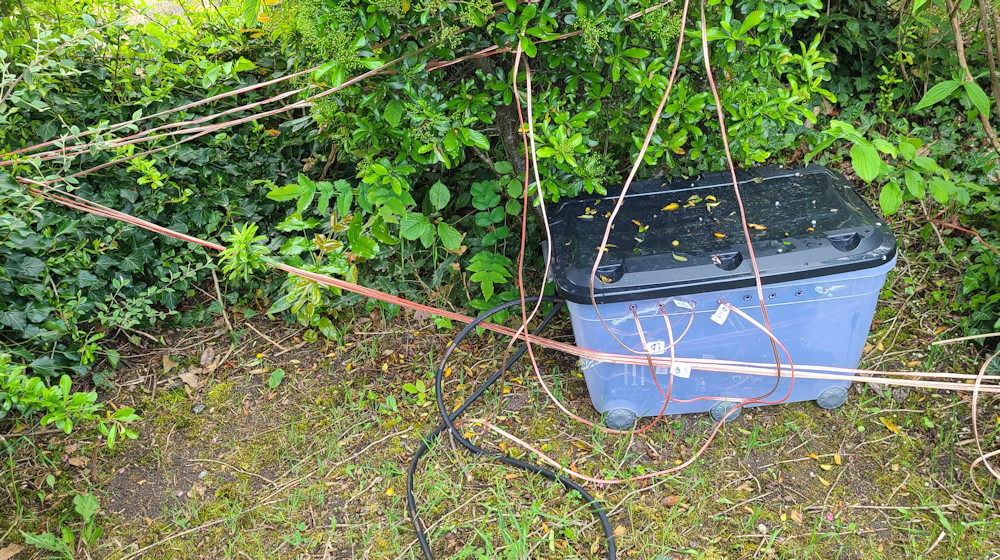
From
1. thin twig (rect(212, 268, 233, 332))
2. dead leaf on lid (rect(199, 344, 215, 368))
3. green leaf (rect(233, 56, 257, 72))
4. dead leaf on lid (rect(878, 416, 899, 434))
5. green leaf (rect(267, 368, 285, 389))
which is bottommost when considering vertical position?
dead leaf on lid (rect(878, 416, 899, 434))

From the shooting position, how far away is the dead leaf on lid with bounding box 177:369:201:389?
217 cm

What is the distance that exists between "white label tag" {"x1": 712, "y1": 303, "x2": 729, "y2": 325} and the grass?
1.38 feet

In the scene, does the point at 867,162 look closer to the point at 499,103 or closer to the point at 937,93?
the point at 937,93

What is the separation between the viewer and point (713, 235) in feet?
5.64

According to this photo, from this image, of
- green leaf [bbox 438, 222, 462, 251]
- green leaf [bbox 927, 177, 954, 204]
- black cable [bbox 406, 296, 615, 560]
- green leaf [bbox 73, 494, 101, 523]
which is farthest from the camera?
green leaf [bbox 438, 222, 462, 251]

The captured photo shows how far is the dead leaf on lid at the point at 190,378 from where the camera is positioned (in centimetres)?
217

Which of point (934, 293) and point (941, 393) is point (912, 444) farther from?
point (934, 293)

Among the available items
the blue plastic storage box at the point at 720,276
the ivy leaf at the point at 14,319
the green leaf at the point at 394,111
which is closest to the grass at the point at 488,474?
the blue plastic storage box at the point at 720,276

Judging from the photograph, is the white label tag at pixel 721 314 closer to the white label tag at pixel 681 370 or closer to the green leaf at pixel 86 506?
the white label tag at pixel 681 370

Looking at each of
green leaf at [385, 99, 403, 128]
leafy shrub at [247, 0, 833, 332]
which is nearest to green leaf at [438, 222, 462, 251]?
leafy shrub at [247, 0, 833, 332]

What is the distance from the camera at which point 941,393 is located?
1.95m

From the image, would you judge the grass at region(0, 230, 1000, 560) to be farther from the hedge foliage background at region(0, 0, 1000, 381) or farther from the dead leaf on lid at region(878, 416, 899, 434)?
the hedge foliage background at region(0, 0, 1000, 381)

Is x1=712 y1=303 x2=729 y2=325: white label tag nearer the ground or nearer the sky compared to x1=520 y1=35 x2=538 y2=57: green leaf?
nearer the ground

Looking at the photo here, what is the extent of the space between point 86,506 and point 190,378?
0.50m
